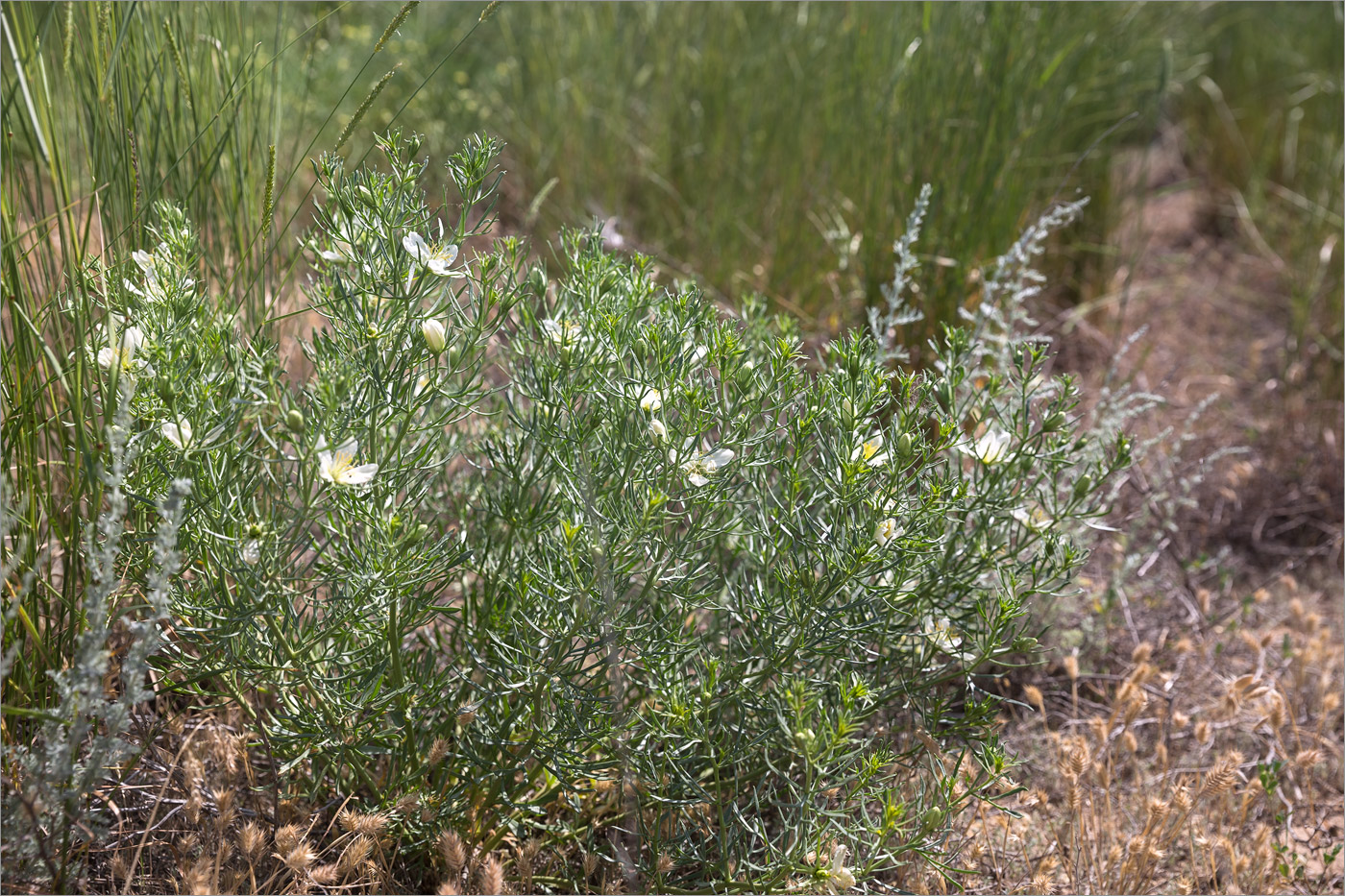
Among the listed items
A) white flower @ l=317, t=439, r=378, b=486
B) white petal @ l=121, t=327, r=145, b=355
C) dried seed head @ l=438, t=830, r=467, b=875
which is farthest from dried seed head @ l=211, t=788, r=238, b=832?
white petal @ l=121, t=327, r=145, b=355

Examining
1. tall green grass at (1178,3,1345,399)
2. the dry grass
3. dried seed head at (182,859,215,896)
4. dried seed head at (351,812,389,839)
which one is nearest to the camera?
dried seed head at (182,859,215,896)

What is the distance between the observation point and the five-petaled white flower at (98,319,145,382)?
1.17 metres

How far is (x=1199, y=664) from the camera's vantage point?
2.16 meters

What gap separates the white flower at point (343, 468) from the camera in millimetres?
1136

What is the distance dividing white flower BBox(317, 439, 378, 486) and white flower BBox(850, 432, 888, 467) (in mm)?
570

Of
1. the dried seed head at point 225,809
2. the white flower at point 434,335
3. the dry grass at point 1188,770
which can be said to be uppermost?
the white flower at point 434,335

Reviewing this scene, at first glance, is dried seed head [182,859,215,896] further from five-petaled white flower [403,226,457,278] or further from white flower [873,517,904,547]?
white flower [873,517,904,547]

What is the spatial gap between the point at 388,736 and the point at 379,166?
7.26 ft

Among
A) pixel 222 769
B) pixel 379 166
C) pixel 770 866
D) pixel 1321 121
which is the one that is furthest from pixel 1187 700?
pixel 1321 121

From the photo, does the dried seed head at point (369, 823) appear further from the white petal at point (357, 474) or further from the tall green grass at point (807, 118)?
the tall green grass at point (807, 118)

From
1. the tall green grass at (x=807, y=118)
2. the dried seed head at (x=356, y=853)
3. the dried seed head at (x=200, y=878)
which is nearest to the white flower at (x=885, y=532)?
the dried seed head at (x=356, y=853)

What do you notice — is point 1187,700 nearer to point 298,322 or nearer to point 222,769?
point 222,769

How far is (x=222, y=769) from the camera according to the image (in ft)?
4.91

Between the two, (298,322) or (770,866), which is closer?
(770,866)
